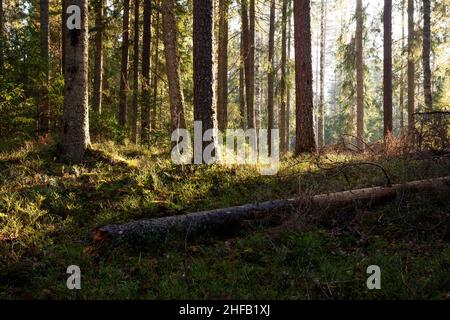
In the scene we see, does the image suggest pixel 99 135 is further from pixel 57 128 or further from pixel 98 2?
pixel 98 2

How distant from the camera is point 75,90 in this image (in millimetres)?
9461

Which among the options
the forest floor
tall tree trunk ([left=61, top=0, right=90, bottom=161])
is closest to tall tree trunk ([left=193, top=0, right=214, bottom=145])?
the forest floor

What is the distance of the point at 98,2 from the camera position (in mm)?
17047

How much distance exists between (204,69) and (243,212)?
13.4 feet

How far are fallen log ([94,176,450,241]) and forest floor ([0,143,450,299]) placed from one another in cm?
16

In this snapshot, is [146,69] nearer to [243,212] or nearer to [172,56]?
[172,56]

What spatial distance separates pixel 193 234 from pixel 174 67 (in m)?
7.59

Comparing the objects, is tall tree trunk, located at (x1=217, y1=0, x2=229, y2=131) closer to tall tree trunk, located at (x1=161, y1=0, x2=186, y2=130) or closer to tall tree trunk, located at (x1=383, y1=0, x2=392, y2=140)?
tall tree trunk, located at (x1=161, y1=0, x2=186, y2=130)

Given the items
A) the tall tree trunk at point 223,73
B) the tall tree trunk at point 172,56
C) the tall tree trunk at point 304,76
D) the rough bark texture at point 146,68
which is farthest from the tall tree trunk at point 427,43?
the rough bark texture at point 146,68

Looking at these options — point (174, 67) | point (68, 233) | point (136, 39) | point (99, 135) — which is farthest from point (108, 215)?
point (136, 39)

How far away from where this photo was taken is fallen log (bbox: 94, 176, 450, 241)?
20.1ft

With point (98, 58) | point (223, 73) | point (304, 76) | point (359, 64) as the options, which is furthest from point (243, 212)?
point (359, 64)

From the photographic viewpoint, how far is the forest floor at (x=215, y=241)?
489 cm

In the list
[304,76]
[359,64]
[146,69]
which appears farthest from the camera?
[359,64]
